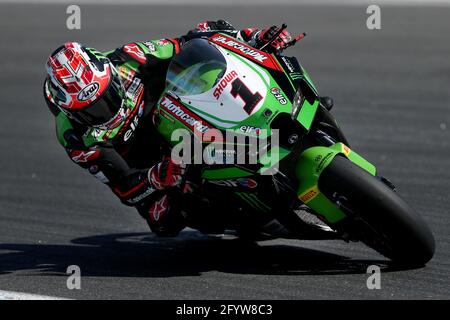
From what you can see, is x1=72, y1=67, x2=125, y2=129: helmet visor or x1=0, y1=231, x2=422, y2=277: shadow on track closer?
x1=72, y1=67, x2=125, y2=129: helmet visor

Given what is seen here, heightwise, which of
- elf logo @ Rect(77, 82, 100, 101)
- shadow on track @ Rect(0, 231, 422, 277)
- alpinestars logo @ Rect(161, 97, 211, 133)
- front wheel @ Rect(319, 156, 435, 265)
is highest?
elf logo @ Rect(77, 82, 100, 101)

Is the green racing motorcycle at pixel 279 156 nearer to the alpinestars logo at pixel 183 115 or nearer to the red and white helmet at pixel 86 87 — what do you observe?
the alpinestars logo at pixel 183 115

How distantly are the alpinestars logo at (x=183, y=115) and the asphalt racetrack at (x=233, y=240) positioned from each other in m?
0.92

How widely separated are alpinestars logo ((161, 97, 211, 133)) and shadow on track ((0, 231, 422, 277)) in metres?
0.95

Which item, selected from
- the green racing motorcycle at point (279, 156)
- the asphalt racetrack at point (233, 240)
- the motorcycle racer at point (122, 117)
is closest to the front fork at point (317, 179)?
the green racing motorcycle at point (279, 156)

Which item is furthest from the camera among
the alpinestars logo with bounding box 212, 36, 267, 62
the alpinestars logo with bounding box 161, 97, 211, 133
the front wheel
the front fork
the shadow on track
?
the shadow on track

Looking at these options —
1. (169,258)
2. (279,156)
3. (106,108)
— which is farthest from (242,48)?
(169,258)

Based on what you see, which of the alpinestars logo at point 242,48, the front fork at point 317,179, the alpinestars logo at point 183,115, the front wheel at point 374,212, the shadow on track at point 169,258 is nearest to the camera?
the front wheel at point 374,212

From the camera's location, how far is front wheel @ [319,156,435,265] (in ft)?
17.6

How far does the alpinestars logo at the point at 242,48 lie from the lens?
19.3ft

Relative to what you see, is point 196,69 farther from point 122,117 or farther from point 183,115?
point 122,117

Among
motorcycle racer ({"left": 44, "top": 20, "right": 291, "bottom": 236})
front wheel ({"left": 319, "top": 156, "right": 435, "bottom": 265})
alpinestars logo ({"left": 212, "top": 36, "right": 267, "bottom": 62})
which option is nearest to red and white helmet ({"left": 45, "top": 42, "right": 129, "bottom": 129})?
motorcycle racer ({"left": 44, "top": 20, "right": 291, "bottom": 236})

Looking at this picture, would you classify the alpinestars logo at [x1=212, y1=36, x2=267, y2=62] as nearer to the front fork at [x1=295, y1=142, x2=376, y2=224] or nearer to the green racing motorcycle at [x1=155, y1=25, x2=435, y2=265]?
the green racing motorcycle at [x1=155, y1=25, x2=435, y2=265]

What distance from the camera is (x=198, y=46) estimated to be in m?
5.89
